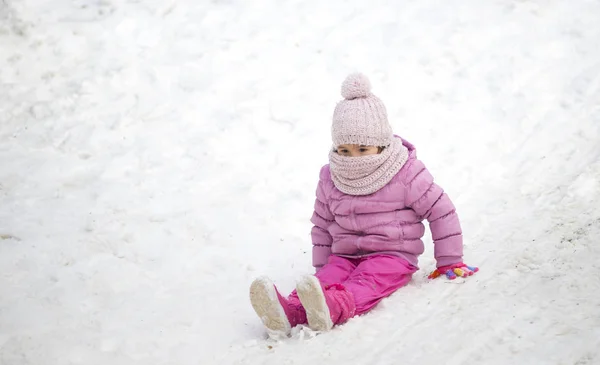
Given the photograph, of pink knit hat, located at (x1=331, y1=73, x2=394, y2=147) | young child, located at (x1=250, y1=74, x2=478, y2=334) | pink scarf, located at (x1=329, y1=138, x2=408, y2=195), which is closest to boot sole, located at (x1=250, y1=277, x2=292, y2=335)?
young child, located at (x1=250, y1=74, x2=478, y2=334)

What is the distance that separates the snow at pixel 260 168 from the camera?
3.25 meters

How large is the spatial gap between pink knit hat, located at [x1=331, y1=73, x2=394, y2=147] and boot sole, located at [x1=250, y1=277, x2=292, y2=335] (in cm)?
99

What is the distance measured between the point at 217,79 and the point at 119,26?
122 centimetres

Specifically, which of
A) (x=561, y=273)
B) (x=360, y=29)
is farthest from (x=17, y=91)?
(x=561, y=273)

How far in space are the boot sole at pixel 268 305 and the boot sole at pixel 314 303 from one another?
4.7 inches

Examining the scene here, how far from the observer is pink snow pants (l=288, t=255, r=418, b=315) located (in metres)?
3.48

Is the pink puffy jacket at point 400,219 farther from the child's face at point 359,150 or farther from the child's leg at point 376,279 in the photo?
the child's face at point 359,150

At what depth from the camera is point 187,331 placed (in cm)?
358

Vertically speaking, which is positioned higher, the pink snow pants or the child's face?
the child's face

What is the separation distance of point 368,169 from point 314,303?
0.90 meters

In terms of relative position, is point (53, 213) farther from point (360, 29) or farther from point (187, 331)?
point (360, 29)

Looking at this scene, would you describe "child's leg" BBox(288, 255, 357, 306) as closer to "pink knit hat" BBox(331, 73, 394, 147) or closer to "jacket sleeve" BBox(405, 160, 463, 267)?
"jacket sleeve" BBox(405, 160, 463, 267)

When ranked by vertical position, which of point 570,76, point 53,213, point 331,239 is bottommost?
point 53,213

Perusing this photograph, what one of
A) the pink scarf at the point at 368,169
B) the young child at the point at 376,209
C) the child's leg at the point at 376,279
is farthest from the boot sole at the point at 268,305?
the pink scarf at the point at 368,169
